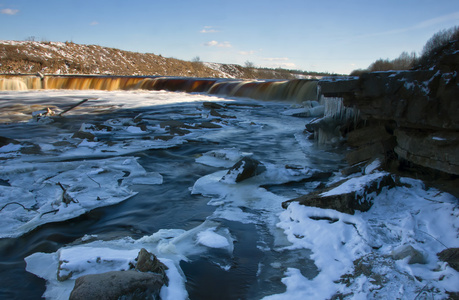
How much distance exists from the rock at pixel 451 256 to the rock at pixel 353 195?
0.82 meters

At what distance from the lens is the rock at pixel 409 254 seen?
2.33 metres

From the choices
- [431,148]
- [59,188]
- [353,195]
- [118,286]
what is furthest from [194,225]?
[431,148]

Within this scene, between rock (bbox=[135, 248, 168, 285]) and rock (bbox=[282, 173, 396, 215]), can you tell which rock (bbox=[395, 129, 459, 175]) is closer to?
rock (bbox=[282, 173, 396, 215])

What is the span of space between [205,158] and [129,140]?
2.56m

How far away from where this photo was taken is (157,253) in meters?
2.75

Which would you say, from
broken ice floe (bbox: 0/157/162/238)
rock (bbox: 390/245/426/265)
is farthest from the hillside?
rock (bbox: 390/245/426/265)

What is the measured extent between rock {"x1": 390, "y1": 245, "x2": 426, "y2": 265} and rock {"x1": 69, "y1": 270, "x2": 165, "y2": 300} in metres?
1.69

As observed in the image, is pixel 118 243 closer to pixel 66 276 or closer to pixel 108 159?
pixel 66 276

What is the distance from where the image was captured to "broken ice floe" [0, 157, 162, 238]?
3.51 metres

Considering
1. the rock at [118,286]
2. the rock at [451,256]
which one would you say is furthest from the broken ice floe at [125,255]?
the rock at [451,256]

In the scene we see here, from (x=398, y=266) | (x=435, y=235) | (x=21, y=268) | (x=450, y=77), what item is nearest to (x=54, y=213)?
(x=21, y=268)

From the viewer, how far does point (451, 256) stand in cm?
230

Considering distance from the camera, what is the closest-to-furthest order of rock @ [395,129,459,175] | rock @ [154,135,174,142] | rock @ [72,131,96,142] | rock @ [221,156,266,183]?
rock @ [395,129,459,175] → rock @ [221,156,266,183] → rock @ [72,131,96,142] → rock @ [154,135,174,142]

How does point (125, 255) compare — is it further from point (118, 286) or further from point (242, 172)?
point (242, 172)
